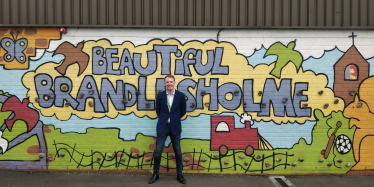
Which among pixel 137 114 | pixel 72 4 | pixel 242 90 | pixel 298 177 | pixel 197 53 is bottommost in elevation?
pixel 298 177

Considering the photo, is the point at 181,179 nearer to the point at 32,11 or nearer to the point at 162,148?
the point at 162,148

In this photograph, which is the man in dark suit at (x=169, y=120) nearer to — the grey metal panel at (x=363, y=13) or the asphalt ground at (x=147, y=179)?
the asphalt ground at (x=147, y=179)

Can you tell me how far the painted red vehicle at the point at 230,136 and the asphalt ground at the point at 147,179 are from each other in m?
0.55

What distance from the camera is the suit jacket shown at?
4.83 meters

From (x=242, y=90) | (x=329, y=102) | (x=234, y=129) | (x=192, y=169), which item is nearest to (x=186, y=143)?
(x=192, y=169)

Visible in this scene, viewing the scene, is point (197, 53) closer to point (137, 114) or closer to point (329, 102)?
point (137, 114)

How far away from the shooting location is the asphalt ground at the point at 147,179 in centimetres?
486

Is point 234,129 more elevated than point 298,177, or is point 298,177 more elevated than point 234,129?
point 234,129

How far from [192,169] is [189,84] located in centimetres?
166

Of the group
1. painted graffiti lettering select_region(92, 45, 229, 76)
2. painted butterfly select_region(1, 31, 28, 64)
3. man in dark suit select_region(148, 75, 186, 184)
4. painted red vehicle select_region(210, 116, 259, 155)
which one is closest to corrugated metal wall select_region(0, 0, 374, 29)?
painted butterfly select_region(1, 31, 28, 64)

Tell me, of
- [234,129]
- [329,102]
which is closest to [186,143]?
[234,129]

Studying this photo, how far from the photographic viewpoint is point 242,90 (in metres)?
5.33

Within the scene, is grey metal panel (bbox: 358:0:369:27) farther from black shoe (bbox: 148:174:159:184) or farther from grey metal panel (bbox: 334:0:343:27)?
black shoe (bbox: 148:174:159:184)

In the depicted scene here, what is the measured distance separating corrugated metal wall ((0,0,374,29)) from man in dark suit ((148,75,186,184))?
1344 mm
